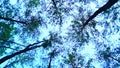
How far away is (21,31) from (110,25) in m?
4.24

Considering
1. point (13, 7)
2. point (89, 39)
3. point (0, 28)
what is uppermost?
point (13, 7)

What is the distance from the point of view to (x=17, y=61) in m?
11.4

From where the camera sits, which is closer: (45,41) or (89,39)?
(45,41)

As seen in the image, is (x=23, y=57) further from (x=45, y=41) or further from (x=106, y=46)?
(x=106, y=46)

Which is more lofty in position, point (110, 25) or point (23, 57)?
point (110, 25)

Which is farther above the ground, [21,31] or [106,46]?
[21,31]

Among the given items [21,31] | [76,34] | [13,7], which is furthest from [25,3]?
[76,34]

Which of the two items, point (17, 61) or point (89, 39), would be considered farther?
point (89, 39)

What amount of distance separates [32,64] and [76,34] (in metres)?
2.56

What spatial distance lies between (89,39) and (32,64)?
3058mm

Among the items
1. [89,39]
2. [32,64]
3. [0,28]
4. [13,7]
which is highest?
[13,7]

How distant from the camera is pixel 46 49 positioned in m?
11.7

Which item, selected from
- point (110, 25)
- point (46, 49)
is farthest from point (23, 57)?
point (110, 25)

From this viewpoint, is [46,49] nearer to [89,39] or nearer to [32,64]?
[32,64]
